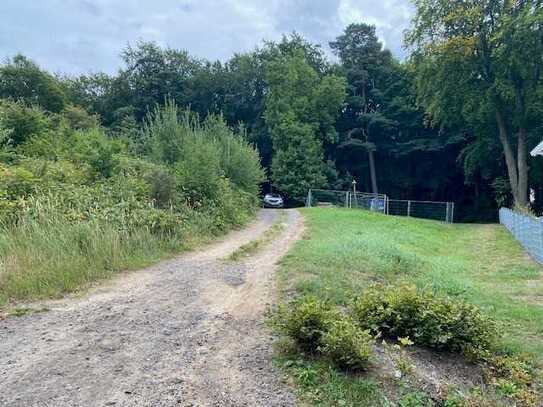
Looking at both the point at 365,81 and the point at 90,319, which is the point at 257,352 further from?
the point at 365,81

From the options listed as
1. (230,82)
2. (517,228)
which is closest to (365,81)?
(230,82)

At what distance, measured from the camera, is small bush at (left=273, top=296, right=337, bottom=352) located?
11.3ft

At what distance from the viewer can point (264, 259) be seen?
7934 millimetres

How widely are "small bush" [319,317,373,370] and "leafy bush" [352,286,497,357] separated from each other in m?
0.64

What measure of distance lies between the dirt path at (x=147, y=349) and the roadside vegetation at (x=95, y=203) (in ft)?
2.60

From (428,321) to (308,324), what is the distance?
1.12m

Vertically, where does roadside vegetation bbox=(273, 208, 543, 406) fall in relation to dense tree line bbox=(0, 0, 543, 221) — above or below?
below

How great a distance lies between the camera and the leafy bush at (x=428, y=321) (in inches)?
142

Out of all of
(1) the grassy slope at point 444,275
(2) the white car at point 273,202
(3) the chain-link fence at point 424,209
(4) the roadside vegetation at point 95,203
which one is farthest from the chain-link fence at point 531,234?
(2) the white car at point 273,202

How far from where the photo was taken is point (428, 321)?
3.71 metres

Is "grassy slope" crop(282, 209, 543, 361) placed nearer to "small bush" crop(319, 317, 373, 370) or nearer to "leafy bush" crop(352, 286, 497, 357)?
"leafy bush" crop(352, 286, 497, 357)

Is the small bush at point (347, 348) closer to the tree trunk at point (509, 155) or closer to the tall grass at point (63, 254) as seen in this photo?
the tall grass at point (63, 254)

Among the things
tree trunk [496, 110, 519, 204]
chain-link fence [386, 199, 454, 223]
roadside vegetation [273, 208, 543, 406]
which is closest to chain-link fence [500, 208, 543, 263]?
roadside vegetation [273, 208, 543, 406]

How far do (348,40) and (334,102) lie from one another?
650 cm
